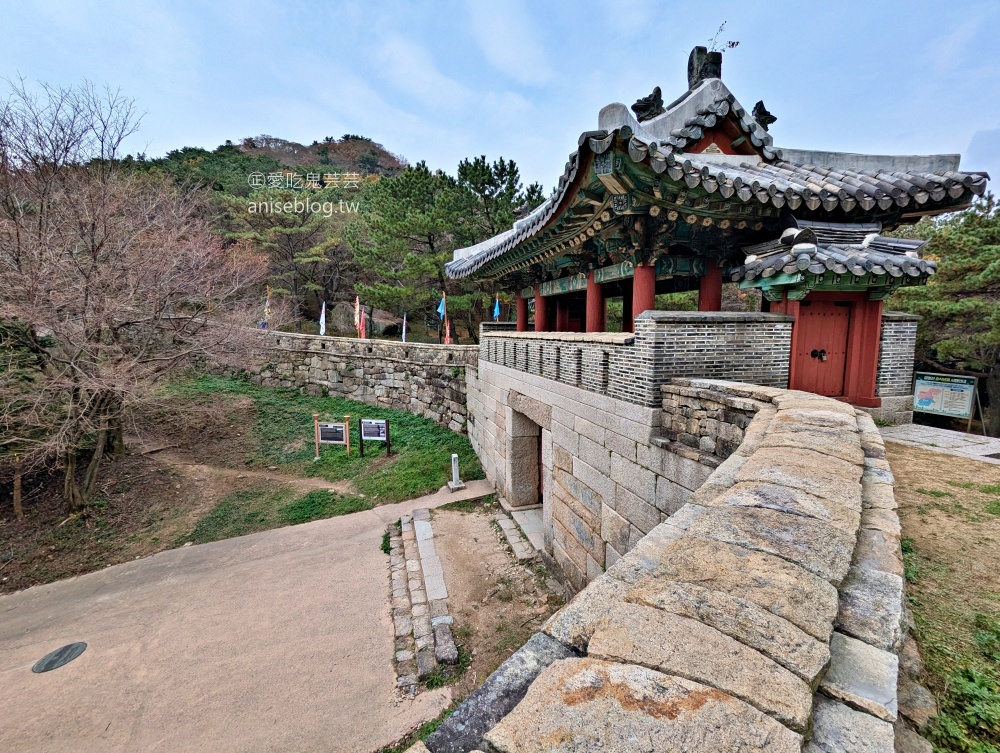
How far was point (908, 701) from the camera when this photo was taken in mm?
1320

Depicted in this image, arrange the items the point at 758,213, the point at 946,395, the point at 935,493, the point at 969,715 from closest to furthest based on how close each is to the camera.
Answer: the point at 969,715, the point at 935,493, the point at 758,213, the point at 946,395

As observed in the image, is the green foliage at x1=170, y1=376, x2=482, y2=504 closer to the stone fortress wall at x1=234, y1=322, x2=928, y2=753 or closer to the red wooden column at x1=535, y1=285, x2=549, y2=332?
the red wooden column at x1=535, y1=285, x2=549, y2=332

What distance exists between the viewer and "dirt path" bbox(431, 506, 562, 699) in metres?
5.44

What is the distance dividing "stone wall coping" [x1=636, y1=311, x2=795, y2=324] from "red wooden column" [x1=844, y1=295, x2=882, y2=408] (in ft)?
4.75

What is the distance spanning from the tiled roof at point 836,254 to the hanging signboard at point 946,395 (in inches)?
126

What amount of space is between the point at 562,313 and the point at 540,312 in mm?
875

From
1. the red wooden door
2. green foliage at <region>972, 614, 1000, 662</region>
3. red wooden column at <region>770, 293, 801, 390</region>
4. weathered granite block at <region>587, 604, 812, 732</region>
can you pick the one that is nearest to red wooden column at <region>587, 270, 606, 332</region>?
red wooden column at <region>770, 293, 801, 390</region>

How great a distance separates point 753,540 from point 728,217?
15.8 ft

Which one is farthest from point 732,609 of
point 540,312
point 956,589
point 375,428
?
point 375,428

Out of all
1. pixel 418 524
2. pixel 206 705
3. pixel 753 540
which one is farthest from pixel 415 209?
pixel 753 540

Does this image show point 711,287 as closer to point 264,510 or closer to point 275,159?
point 264,510

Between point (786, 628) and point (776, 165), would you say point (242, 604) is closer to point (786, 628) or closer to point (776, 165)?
point (786, 628)

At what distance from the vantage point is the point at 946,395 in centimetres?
698

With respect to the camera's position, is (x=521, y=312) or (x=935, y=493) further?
(x=521, y=312)
